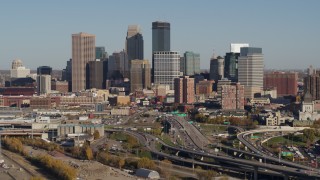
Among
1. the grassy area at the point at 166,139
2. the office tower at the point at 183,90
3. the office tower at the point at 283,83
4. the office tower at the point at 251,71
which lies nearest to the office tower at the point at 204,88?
the office tower at the point at 251,71

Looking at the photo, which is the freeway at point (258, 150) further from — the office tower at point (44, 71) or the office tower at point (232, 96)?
the office tower at point (44, 71)

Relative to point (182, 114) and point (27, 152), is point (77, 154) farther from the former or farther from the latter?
point (182, 114)

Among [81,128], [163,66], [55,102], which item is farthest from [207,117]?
[163,66]

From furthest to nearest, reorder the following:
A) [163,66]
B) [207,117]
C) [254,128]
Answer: [163,66] → [207,117] → [254,128]

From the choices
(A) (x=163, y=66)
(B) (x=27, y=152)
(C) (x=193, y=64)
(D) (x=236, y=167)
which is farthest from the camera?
(C) (x=193, y=64)

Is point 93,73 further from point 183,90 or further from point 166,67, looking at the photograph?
point 183,90

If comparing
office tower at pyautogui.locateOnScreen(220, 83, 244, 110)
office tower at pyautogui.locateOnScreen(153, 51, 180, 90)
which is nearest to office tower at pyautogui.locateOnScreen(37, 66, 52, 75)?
office tower at pyautogui.locateOnScreen(153, 51, 180, 90)

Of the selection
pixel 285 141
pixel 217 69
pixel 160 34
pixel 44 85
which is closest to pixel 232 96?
pixel 285 141

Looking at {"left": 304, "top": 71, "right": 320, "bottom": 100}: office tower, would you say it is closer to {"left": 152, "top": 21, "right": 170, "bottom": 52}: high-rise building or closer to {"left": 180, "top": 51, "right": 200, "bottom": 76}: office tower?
{"left": 180, "top": 51, "right": 200, "bottom": 76}: office tower
